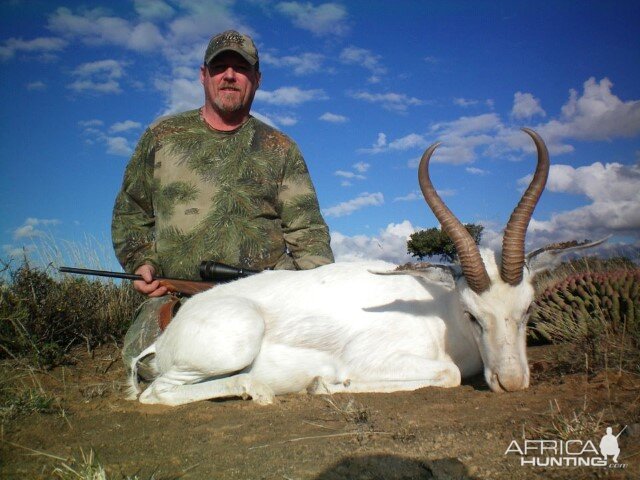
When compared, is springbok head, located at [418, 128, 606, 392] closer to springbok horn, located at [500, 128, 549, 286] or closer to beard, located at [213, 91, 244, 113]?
springbok horn, located at [500, 128, 549, 286]

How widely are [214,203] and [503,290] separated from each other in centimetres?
344

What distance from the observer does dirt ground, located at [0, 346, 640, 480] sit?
2.42m

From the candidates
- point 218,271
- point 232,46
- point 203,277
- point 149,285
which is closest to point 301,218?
point 218,271

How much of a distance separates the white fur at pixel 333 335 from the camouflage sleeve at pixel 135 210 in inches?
73.0

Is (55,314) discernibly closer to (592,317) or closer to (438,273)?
(438,273)

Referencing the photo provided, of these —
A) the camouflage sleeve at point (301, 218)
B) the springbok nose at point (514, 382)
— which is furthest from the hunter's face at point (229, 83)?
the springbok nose at point (514, 382)

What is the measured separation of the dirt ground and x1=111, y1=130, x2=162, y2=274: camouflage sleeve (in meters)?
2.26

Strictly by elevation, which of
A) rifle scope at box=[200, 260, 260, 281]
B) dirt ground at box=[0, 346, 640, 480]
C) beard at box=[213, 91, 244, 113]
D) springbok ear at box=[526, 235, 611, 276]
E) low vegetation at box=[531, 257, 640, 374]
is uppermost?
beard at box=[213, 91, 244, 113]

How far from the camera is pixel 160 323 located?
5.48m

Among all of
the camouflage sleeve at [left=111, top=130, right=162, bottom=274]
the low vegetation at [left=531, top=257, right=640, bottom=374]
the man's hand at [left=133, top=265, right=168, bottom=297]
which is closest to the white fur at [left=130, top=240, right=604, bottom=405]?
the low vegetation at [left=531, top=257, right=640, bottom=374]

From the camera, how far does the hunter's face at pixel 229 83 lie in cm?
639

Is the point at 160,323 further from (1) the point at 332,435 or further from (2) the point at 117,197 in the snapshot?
(1) the point at 332,435

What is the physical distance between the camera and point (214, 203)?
19.9ft

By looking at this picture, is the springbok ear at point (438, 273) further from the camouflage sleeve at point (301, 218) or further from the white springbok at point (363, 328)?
the camouflage sleeve at point (301, 218)
